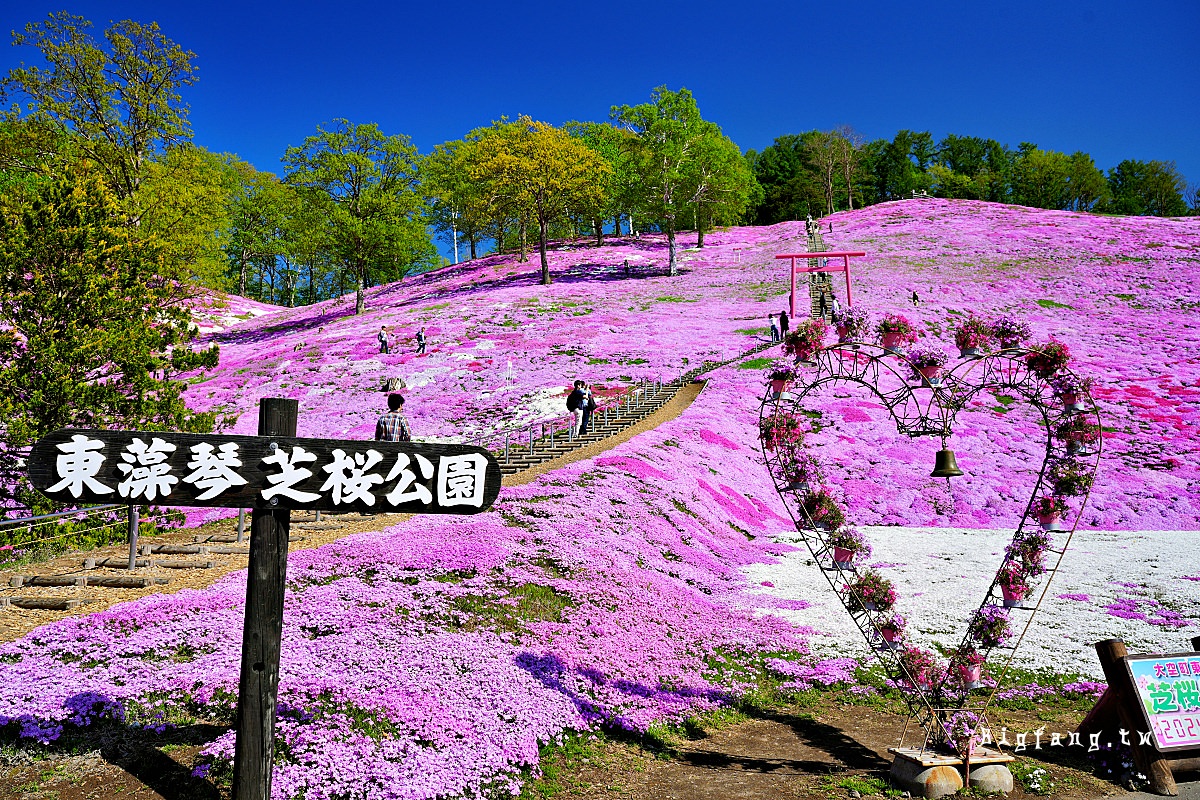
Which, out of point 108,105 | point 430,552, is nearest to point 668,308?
point 108,105

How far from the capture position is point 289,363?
3762cm

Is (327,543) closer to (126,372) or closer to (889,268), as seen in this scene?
(126,372)

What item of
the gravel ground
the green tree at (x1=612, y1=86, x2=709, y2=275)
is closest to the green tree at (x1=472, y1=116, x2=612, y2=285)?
the green tree at (x1=612, y1=86, x2=709, y2=275)

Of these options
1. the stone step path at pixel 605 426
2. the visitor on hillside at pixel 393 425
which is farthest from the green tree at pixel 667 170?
the visitor on hillside at pixel 393 425

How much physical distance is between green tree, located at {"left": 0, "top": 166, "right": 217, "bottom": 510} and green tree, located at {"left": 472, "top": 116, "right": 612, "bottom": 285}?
41205 mm

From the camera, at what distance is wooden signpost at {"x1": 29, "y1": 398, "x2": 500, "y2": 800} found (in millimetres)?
5559

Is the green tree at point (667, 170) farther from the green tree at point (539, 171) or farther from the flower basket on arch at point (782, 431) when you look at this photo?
the flower basket on arch at point (782, 431)

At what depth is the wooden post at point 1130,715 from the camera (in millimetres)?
7340

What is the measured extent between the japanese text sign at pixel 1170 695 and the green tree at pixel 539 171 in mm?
51171

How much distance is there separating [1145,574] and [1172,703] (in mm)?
9865

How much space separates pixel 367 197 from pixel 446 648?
51.7 meters

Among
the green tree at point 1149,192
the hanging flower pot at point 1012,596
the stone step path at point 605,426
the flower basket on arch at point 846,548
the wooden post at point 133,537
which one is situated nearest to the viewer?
the hanging flower pot at point 1012,596

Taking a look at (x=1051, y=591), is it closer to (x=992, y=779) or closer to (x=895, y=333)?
(x=992, y=779)

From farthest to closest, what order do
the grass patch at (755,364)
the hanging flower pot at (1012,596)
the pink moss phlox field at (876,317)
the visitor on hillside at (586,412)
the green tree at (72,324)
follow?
the grass patch at (755,364), the visitor on hillside at (586,412), the pink moss phlox field at (876,317), the green tree at (72,324), the hanging flower pot at (1012,596)
